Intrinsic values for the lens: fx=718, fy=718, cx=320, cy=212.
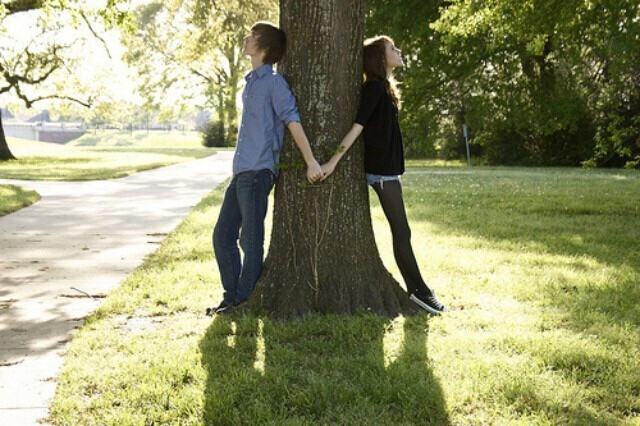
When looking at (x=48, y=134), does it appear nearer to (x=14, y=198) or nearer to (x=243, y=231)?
(x=14, y=198)

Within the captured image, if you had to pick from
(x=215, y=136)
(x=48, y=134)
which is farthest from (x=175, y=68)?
(x=48, y=134)

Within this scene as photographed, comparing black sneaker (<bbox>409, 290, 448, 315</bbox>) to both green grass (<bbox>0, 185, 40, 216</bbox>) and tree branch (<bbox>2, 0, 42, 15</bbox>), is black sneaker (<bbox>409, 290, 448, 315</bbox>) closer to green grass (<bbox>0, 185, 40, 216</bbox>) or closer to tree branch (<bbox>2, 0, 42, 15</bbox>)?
green grass (<bbox>0, 185, 40, 216</bbox>)

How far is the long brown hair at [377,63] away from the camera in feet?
17.3

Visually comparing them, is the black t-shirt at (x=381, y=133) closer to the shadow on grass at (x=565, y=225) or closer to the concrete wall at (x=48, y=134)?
the shadow on grass at (x=565, y=225)

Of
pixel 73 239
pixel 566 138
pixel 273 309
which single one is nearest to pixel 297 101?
pixel 273 309

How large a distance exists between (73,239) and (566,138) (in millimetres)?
25907

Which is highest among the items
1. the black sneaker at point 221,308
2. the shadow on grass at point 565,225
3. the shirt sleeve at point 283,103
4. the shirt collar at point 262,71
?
the shirt collar at point 262,71

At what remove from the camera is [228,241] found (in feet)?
17.8

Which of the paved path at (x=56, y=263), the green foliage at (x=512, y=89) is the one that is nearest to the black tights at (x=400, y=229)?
the paved path at (x=56, y=263)

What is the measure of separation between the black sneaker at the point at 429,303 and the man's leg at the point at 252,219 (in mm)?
1210

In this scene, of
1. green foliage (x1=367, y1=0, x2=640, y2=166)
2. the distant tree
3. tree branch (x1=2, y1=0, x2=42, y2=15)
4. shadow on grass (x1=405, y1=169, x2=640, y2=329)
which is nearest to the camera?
shadow on grass (x1=405, y1=169, x2=640, y2=329)

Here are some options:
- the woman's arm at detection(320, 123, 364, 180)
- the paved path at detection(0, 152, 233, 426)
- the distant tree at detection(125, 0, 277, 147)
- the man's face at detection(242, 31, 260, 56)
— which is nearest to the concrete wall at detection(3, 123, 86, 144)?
the distant tree at detection(125, 0, 277, 147)

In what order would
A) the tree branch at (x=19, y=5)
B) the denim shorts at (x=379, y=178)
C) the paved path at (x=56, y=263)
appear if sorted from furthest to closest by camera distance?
the tree branch at (x=19, y=5)
the denim shorts at (x=379, y=178)
the paved path at (x=56, y=263)

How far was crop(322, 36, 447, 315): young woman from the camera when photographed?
5172 mm
